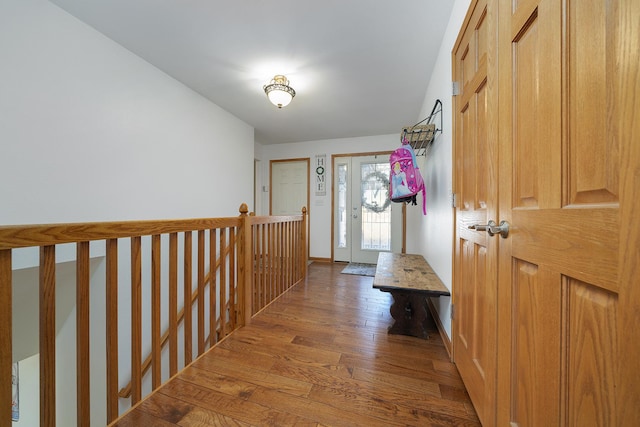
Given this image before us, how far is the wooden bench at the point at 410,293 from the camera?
1.59m

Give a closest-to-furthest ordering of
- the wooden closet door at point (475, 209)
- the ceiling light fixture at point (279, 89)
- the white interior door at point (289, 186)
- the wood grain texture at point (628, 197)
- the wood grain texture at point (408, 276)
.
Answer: the wood grain texture at point (628, 197)
the wooden closet door at point (475, 209)
the wood grain texture at point (408, 276)
the ceiling light fixture at point (279, 89)
the white interior door at point (289, 186)

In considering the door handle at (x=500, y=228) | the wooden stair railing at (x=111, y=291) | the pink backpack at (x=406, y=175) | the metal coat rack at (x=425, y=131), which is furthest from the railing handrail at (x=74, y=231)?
the metal coat rack at (x=425, y=131)

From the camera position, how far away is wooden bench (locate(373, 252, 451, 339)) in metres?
1.59

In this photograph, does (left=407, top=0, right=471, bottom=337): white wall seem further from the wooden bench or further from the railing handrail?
the railing handrail

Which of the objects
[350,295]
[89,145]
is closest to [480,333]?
[350,295]

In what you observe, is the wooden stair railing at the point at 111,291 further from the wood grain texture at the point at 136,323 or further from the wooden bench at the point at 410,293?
the wooden bench at the point at 410,293

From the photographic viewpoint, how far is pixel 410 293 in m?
1.64

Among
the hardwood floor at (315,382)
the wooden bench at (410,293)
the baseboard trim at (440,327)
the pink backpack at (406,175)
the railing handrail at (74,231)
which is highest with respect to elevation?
the pink backpack at (406,175)

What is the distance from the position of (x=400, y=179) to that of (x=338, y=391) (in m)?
1.57

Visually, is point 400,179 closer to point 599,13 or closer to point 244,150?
point 599,13

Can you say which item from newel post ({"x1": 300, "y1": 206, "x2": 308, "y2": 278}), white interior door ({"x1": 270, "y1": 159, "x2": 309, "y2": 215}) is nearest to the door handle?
newel post ({"x1": 300, "y1": 206, "x2": 308, "y2": 278})

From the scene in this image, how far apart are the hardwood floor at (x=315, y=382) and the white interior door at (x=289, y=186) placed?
288cm

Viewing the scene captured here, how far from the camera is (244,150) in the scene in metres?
3.63

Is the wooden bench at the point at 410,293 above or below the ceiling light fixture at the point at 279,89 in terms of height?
below
